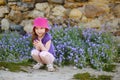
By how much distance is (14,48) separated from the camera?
540 centimetres

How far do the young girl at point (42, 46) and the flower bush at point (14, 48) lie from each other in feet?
1.43

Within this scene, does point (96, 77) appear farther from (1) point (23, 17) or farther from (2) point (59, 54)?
(1) point (23, 17)

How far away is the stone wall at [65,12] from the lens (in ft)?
20.5

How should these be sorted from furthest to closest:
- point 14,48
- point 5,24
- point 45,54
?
point 5,24
point 14,48
point 45,54

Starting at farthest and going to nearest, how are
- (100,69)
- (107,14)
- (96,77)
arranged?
(107,14) < (100,69) < (96,77)

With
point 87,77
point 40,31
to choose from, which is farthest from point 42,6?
point 87,77

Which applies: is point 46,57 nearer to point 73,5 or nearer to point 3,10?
point 73,5

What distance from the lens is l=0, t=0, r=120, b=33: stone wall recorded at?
20.5 ft

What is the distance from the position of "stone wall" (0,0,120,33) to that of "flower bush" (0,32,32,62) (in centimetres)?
85

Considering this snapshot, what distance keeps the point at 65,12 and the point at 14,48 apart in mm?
1424

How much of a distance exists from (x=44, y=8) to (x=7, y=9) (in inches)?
29.0

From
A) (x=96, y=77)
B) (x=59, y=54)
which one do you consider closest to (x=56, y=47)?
(x=59, y=54)

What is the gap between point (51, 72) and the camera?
4668 millimetres

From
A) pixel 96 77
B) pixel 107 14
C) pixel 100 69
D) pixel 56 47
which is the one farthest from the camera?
pixel 107 14
